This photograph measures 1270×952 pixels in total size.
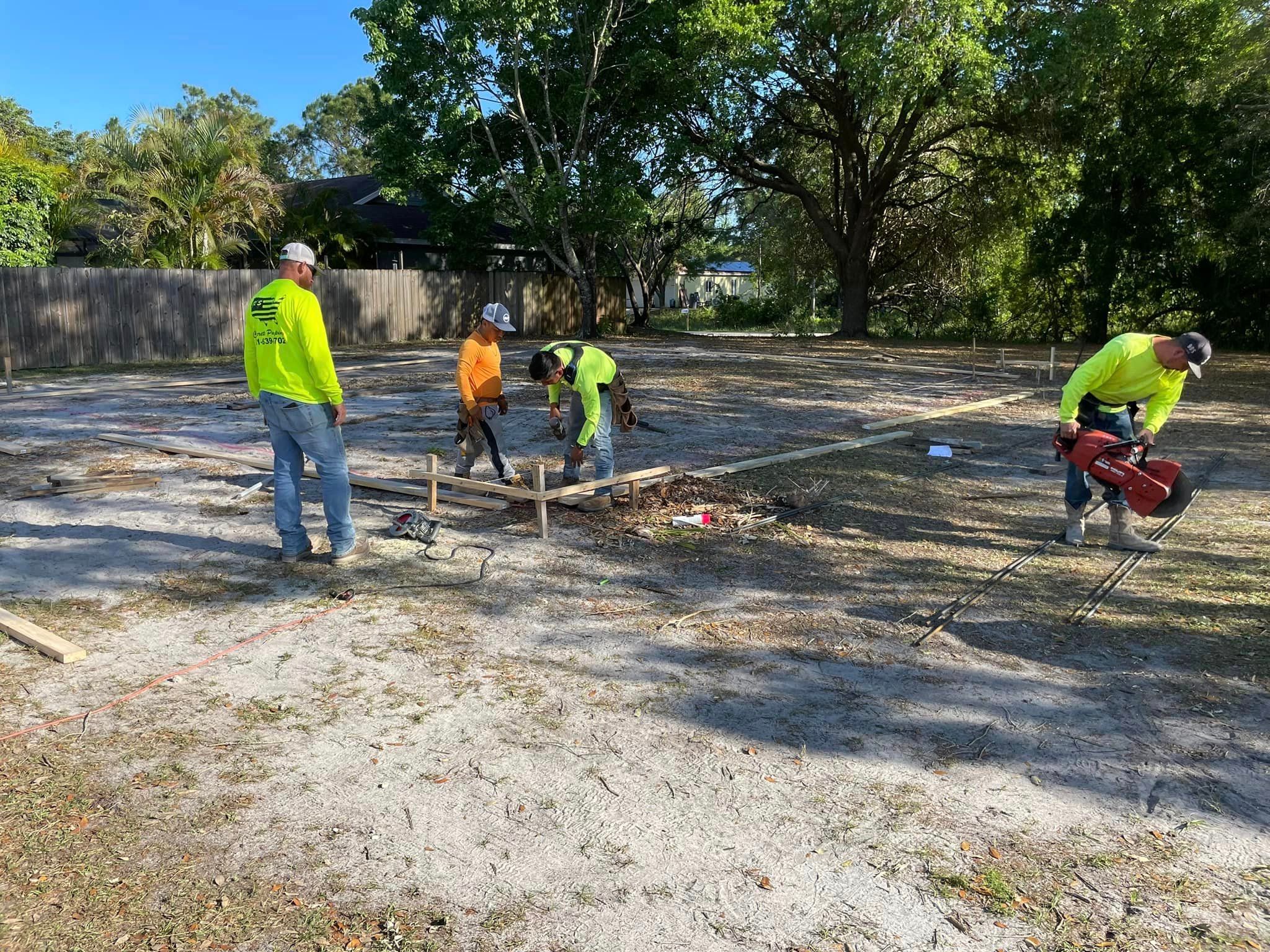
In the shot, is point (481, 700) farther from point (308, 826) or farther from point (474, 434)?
point (474, 434)

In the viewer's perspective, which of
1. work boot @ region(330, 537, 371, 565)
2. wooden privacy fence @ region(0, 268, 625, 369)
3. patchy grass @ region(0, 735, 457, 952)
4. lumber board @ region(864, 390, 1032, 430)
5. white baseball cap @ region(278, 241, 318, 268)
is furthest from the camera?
wooden privacy fence @ region(0, 268, 625, 369)

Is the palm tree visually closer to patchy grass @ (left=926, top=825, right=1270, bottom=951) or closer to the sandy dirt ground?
the sandy dirt ground

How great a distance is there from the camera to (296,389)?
19.1 feet

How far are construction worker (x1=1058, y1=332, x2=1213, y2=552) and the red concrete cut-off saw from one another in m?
0.10

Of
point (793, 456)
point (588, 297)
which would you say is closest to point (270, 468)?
point (793, 456)

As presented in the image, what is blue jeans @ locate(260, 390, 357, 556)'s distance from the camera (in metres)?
5.89

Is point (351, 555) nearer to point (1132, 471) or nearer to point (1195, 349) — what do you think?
point (1132, 471)

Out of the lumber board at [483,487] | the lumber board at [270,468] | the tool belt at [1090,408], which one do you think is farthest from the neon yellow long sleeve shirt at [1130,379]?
the lumber board at [270,468]

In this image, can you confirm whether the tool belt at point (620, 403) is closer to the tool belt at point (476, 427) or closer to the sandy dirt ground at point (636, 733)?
the sandy dirt ground at point (636, 733)

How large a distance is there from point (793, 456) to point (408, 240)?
935 inches

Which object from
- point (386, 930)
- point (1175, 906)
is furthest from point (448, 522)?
point (1175, 906)

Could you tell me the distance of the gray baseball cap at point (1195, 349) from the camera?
6.02m

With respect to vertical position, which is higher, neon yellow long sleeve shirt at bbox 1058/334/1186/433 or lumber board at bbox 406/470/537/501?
neon yellow long sleeve shirt at bbox 1058/334/1186/433

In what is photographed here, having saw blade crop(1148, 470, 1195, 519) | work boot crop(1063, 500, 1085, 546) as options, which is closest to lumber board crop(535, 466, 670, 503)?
work boot crop(1063, 500, 1085, 546)
